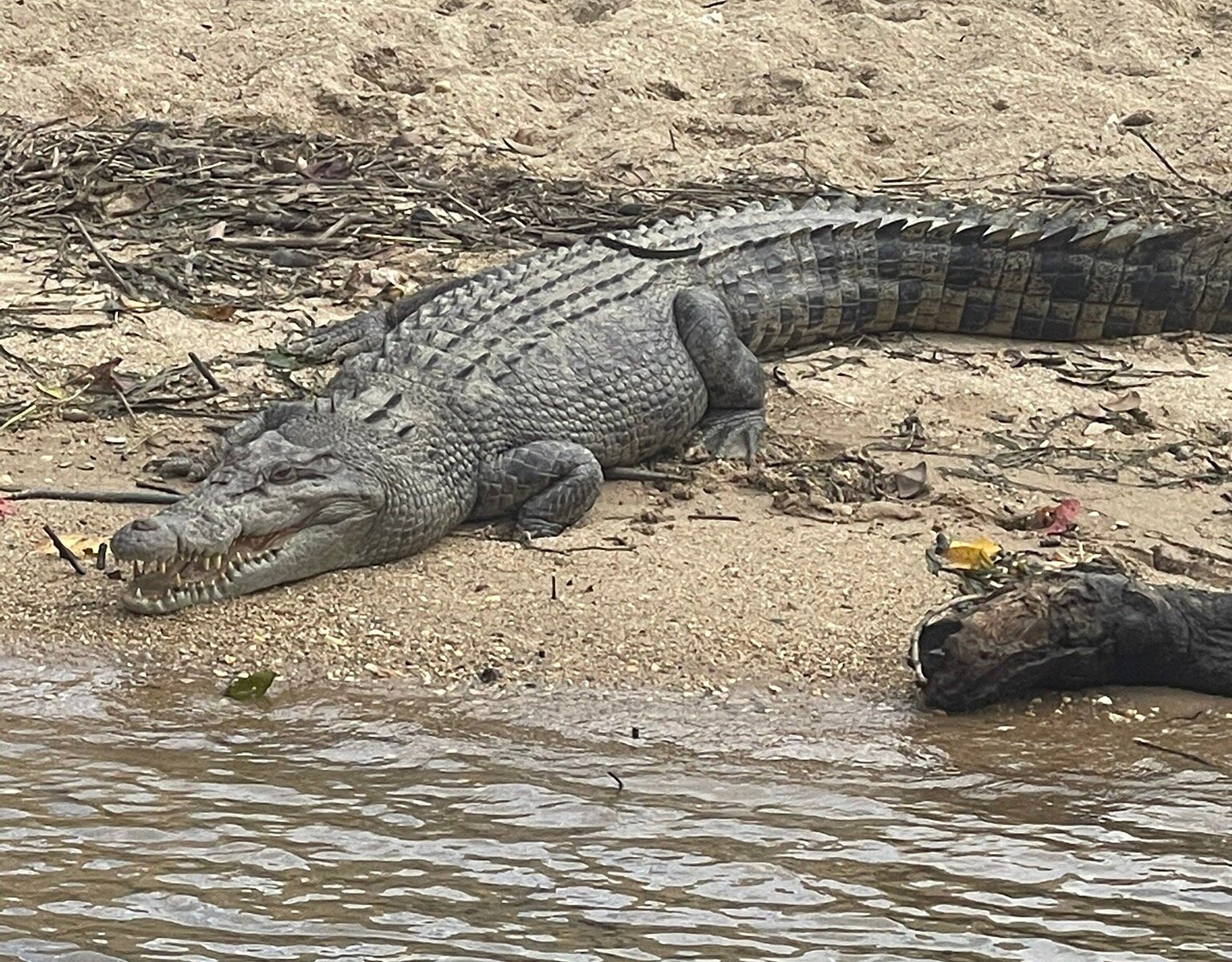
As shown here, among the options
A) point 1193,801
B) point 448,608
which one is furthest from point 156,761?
point 1193,801

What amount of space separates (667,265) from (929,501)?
5.07 feet

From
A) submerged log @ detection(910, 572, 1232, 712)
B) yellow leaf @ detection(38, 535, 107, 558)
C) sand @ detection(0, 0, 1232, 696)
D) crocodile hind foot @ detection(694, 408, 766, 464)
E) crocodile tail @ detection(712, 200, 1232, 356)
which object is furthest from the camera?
crocodile tail @ detection(712, 200, 1232, 356)

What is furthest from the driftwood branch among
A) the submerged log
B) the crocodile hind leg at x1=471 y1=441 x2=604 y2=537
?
the submerged log

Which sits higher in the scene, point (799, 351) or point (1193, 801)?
point (799, 351)

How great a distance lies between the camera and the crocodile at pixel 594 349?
207 inches

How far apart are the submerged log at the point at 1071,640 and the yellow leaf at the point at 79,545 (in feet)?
7.35

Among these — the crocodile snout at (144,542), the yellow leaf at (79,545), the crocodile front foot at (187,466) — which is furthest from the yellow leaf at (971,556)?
the yellow leaf at (79,545)

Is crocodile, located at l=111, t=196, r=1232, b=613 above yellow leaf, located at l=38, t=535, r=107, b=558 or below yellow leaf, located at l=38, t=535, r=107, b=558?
above

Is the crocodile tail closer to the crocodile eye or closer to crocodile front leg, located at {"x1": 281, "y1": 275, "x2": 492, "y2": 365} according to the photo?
crocodile front leg, located at {"x1": 281, "y1": 275, "x2": 492, "y2": 365}

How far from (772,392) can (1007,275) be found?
118cm

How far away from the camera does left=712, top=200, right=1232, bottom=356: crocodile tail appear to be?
7.25 meters

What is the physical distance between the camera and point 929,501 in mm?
5703

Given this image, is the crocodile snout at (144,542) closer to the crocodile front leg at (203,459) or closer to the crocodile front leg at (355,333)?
the crocodile front leg at (203,459)

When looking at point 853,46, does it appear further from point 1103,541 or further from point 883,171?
point 1103,541
